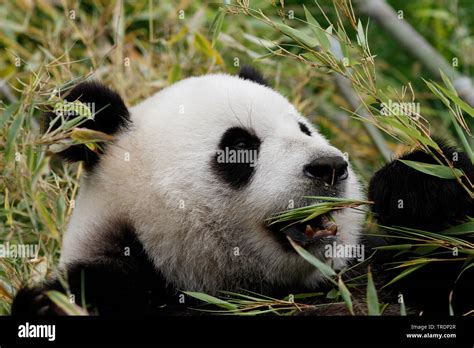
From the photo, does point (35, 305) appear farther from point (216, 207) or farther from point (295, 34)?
point (295, 34)

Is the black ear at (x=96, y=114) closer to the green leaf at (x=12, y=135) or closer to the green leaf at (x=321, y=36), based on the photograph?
the green leaf at (x=12, y=135)

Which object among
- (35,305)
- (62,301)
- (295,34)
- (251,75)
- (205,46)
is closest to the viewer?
(62,301)

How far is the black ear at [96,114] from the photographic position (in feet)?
9.30

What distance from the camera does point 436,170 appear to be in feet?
8.57

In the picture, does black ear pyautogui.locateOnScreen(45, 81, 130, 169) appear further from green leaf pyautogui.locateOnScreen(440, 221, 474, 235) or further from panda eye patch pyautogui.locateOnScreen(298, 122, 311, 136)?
green leaf pyautogui.locateOnScreen(440, 221, 474, 235)

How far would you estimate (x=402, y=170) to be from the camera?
8.95ft

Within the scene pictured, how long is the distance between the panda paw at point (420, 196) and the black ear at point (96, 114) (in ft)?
3.19

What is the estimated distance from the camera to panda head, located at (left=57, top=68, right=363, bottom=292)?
267 centimetres

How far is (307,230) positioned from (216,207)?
33 centimetres

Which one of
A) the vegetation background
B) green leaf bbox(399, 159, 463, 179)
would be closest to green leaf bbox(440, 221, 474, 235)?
green leaf bbox(399, 159, 463, 179)

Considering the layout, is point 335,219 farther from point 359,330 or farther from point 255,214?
point 359,330

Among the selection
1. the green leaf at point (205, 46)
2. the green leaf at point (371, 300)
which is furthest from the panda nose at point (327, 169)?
the green leaf at point (205, 46)

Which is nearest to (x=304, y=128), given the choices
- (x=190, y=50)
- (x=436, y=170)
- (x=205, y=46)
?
(x=436, y=170)

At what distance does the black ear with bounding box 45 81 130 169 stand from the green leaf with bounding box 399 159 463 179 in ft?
3.45
